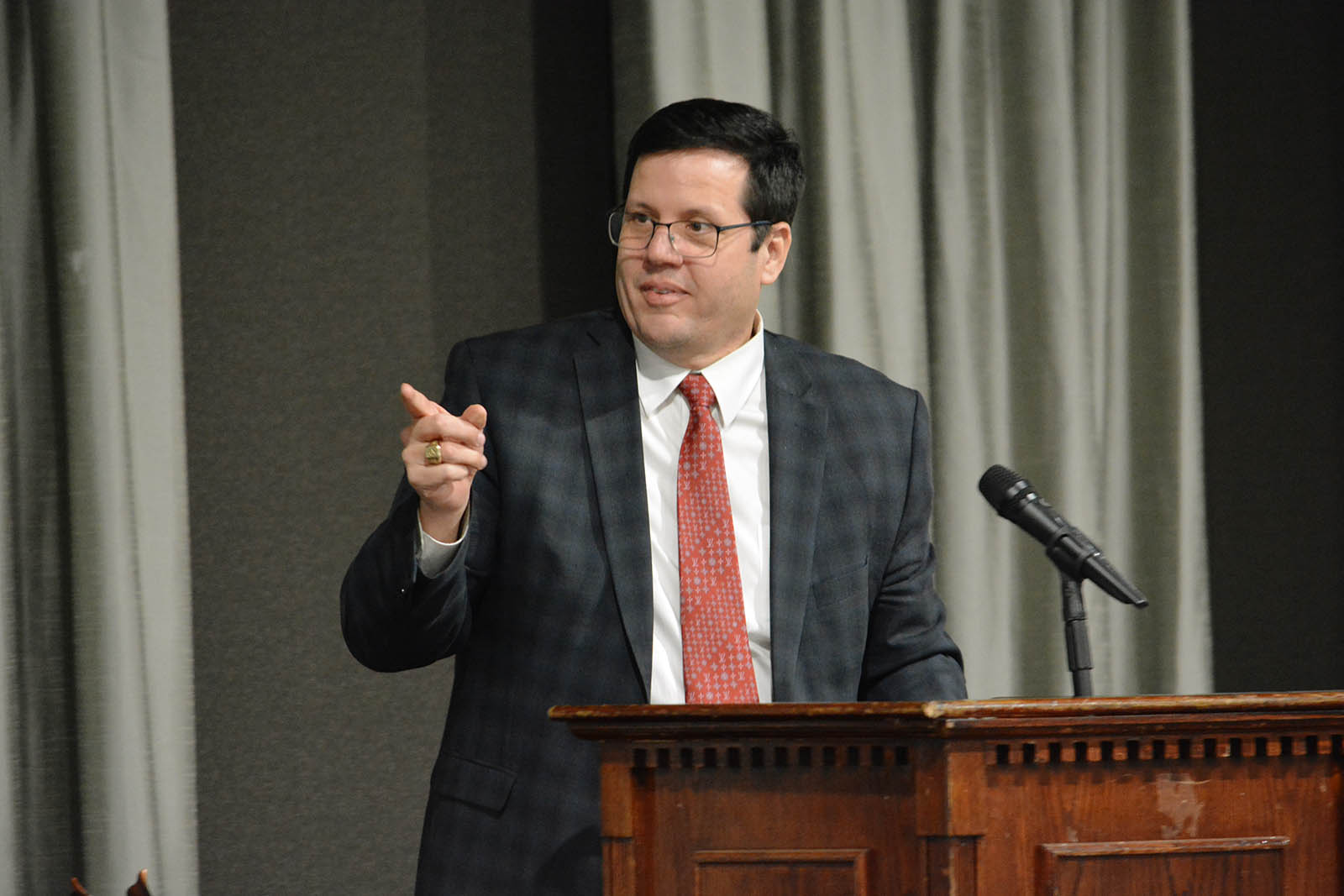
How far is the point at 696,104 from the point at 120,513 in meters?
1.08

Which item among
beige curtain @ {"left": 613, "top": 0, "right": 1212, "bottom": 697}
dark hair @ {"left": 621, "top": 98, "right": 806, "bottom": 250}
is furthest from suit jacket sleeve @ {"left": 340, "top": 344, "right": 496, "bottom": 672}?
beige curtain @ {"left": 613, "top": 0, "right": 1212, "bottom": 697}

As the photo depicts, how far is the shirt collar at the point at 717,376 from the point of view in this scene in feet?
6.05

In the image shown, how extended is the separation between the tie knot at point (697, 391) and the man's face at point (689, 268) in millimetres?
50

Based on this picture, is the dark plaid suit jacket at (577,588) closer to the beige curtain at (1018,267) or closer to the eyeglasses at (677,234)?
the eyeglasses at (677,234)

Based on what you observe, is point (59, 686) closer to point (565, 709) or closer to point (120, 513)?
point (120, 513)

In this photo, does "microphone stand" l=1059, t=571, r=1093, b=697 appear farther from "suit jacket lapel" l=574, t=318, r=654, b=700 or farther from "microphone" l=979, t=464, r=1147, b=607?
"suit jacket lapel" l=574, t=318, r=654, b=700

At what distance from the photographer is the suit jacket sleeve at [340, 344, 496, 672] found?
148cm

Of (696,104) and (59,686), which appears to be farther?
(59,686)

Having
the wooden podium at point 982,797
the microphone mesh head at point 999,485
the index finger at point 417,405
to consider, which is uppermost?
the index finger at point 417,405

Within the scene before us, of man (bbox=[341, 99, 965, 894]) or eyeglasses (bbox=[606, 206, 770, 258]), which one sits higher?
eyeglasses (bbox=[606, 206, 770, 258])

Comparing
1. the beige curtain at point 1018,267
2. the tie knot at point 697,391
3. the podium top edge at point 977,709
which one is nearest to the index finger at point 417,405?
the podium top edge at point 977,709

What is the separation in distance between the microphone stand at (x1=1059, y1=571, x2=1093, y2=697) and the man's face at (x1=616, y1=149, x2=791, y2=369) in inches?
23.4

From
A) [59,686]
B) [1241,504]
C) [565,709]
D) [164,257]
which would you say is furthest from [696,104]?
[1241,504]

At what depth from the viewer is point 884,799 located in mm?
1008
